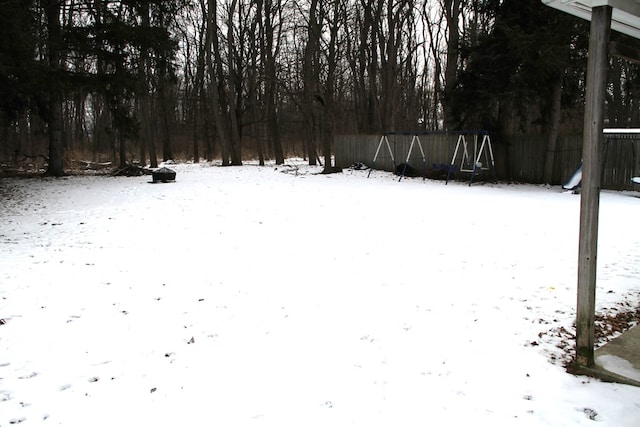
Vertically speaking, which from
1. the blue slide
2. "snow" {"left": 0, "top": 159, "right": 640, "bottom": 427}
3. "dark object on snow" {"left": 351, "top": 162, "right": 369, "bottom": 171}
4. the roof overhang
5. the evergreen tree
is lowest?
"snow" {"left": 0, "top": 159, "right": 640, "bottom": 427}

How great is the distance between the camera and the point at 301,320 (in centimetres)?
448

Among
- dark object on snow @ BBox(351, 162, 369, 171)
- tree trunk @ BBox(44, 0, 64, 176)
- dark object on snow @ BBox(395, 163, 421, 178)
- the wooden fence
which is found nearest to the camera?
tree trunk @ BBox(44, 0, 64, 176)

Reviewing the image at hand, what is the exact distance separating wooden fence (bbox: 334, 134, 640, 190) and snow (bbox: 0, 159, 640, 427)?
7.71m

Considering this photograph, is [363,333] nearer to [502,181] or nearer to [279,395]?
[279,395]

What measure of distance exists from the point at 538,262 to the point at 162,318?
4931 millimetres

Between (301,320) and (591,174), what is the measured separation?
2.76 m

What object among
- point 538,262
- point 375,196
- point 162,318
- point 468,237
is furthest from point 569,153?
point 162,318

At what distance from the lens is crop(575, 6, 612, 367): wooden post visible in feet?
10.9

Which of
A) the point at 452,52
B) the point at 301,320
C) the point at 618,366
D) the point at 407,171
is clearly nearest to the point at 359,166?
the point at 407,171

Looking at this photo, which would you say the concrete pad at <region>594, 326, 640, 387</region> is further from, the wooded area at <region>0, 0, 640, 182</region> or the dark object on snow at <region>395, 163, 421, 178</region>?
the dark object on snow at <region>395, 163, 421, 178</region>

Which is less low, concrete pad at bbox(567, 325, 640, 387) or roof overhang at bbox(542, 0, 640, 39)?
roof overhang at bbox(542, 0, 640, 39)

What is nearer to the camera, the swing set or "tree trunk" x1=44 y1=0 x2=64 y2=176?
"tree trunk" x1=44 y1=0 x2=64 y2=176

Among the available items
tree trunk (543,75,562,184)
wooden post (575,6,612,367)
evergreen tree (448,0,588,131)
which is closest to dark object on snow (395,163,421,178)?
evergreen tree (448,0,588,131)

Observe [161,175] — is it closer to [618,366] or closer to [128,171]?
[128,171]
